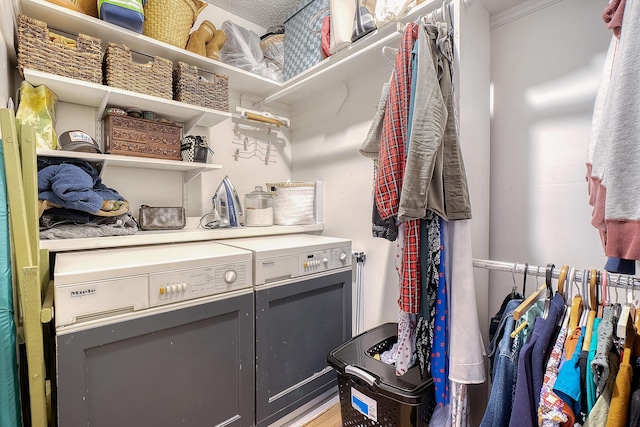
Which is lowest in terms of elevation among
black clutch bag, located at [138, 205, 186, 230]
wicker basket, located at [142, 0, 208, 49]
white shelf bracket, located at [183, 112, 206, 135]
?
black clutch bag, located at [138, 205, 186, 230]

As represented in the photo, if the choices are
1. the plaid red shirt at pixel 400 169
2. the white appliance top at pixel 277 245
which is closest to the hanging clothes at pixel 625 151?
the plaid red shirt at pixel 400 169

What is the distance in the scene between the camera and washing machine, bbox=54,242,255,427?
102cm

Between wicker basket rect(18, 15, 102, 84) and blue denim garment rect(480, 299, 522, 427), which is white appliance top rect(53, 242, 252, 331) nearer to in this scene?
wicker basket rect(18, 15, 102, 84)

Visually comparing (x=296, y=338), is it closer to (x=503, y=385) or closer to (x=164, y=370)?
(x=164, y=370)

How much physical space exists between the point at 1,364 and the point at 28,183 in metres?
0.57

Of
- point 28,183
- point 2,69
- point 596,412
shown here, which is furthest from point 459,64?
point 2,69

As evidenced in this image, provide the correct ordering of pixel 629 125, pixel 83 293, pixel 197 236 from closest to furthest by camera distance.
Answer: pixel 629 125
pixel 83 293
pixel 197 236

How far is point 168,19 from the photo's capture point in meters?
1.69

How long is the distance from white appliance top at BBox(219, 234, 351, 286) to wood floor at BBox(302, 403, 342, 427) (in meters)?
0.78

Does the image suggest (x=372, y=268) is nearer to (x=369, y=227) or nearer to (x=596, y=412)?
(x=369, y=227)

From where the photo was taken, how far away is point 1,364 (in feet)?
3.04

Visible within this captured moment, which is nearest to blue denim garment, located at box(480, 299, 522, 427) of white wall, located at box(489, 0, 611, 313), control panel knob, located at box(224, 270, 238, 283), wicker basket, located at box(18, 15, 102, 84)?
white wall, located at box(489, 0, 611, 313)

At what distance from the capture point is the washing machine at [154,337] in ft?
3.35

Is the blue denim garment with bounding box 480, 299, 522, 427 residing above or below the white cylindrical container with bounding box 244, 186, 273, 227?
below
